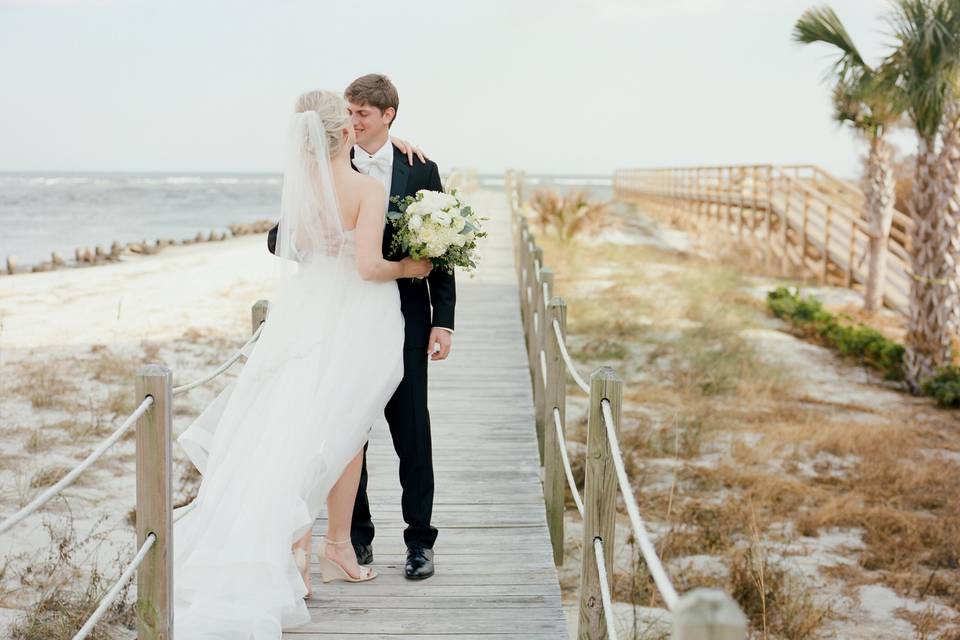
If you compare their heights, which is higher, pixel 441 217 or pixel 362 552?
pixel 441 217

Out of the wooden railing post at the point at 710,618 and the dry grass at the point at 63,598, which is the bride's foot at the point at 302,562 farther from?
the wooden railing post at the point at 710,618

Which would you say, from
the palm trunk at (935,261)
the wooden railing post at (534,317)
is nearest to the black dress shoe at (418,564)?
the wooden railing post at (534,317)

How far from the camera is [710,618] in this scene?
5.29ft

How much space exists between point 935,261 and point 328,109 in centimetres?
1065

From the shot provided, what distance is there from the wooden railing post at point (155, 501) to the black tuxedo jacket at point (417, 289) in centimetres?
112

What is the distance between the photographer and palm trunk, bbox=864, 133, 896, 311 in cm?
1661

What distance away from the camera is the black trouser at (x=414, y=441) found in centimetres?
430

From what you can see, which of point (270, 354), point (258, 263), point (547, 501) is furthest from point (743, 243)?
point (270, 354)

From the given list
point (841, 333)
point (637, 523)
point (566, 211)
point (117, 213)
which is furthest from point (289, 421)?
point (117, 213)

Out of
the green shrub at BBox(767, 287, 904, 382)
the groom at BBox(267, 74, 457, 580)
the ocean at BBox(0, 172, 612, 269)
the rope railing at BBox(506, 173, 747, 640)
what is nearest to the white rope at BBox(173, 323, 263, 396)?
the groom at BBox(267, 74, 457, 580)

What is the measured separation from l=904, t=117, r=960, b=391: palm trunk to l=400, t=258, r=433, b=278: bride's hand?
32.0 feet

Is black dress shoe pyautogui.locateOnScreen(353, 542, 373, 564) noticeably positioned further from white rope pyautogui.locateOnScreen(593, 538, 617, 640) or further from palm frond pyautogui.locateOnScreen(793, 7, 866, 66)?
palm frond pyautogui.locateOnScreen(793, 7, 866, 66)

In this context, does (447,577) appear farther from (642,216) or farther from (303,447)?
(642,216)

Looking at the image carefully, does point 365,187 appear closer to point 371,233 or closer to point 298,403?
point 371,233
